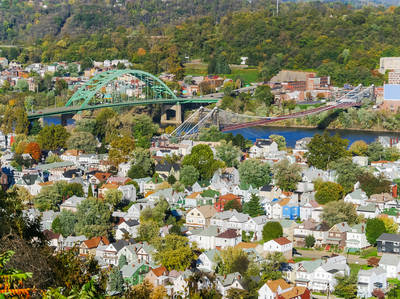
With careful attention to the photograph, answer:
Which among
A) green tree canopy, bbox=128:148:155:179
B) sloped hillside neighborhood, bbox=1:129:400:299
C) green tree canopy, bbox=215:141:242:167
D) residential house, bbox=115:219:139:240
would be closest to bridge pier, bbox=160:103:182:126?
sloped hillside neighborhood, bbox=1:129:400:299

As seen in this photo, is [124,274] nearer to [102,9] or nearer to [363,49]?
[363,49]

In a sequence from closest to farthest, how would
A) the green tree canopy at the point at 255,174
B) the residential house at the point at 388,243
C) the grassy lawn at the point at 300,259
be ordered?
the grassy lawn at the point at 300,259 → the residential house at the point at 388,243 → the green tree canopy at the point at 255,174

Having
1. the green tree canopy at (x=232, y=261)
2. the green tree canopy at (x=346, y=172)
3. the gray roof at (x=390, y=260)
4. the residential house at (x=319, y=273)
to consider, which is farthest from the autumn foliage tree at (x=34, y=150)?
the gray roof at (x=390, y=260)

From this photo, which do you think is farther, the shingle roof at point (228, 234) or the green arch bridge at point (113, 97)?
the green arch bridge at point (113, 97)

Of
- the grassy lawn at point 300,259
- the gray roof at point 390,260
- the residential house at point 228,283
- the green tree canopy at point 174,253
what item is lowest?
the grassy lawn at point 300,259

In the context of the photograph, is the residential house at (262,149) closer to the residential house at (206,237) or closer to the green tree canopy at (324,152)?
the green tree canopy at (324,152)

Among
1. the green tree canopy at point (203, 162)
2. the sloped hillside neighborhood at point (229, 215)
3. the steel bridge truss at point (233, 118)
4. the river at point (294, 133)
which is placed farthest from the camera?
the river at point (294, 133)

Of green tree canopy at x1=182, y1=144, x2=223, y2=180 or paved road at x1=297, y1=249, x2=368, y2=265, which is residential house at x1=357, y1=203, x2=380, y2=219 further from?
green tree canopy at x1=182, y1=144, x2=223, y2=180
